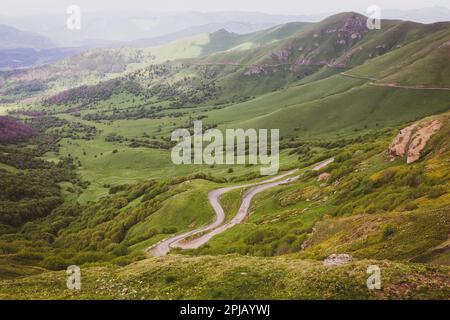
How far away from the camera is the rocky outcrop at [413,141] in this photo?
8489 cm

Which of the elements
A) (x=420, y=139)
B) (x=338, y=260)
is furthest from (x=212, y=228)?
(x=338, y=260)

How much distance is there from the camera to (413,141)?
3484 inches

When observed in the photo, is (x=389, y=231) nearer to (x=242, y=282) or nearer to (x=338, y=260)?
(x=338, y=260)

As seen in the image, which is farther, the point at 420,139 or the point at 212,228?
the point at 212,228

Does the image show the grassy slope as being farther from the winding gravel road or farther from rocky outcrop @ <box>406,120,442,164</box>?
rocky outcrop @ <box>406,120,442,164</box>

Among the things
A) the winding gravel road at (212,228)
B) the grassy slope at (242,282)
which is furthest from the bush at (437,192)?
the winding gravel road at (212,228)

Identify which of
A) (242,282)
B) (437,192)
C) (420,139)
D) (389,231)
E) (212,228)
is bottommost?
(212,228)

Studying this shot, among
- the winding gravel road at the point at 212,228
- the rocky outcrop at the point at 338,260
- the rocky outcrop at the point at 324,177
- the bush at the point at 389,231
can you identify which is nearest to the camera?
the rocky outcrop at the point at 338,260

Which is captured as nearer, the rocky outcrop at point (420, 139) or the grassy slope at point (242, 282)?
the grassy slope at point (242, 282)

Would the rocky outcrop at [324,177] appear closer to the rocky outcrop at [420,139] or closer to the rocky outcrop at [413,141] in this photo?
the rocky outcrop at [413,141]

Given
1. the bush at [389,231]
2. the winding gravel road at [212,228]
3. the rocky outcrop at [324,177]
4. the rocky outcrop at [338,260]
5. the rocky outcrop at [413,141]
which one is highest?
the rocky outcrop at [413,141]
